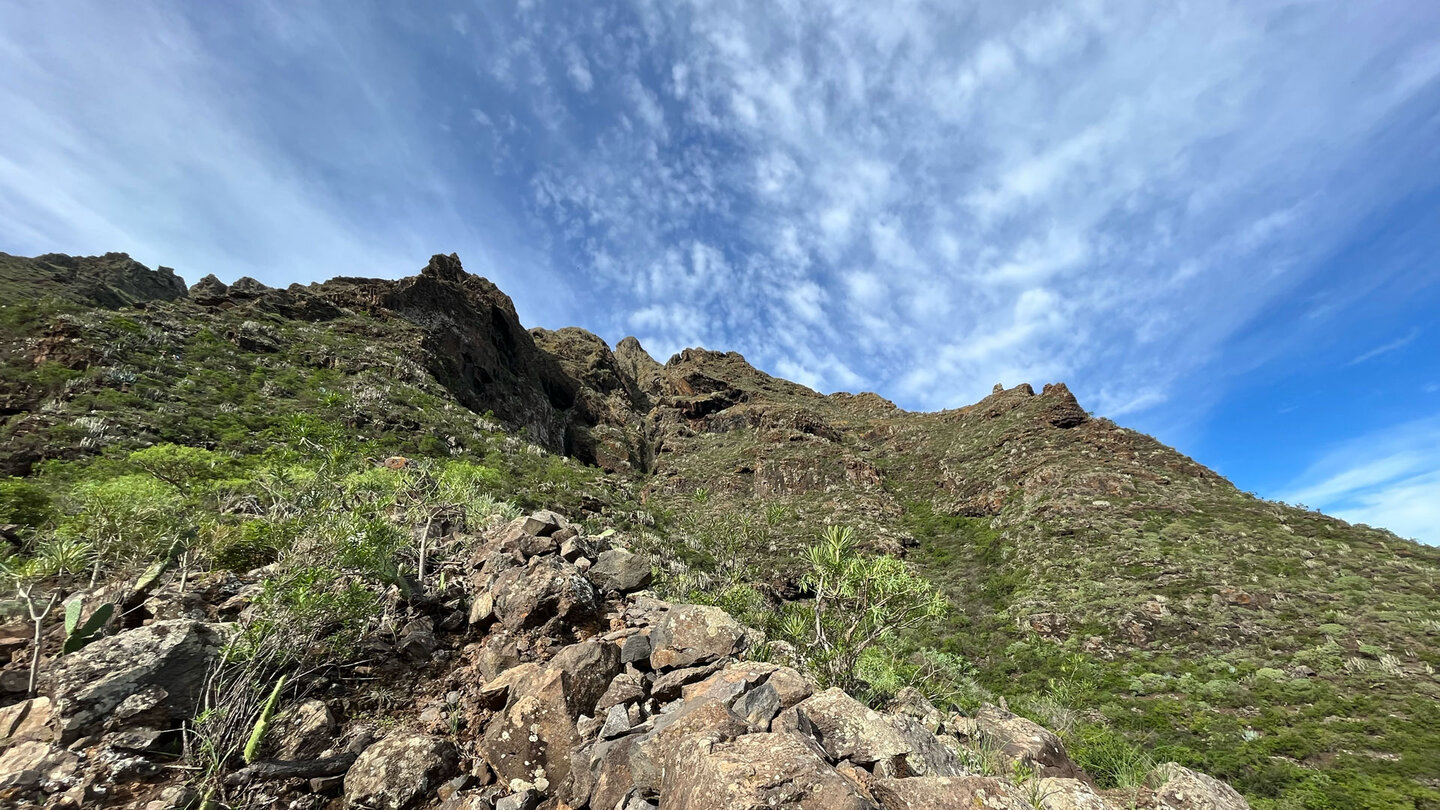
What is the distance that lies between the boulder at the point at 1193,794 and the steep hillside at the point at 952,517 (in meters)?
2.23

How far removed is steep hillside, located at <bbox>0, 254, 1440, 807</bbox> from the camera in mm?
22453

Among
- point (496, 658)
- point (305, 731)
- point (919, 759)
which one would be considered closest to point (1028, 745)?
point (919, 759)

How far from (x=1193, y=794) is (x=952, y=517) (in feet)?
220

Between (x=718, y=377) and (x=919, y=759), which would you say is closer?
(x=919, y=759)

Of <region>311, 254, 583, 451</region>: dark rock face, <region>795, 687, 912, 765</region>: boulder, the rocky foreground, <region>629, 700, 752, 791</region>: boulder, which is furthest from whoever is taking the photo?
<region>311, 254, 583, 451</region>: dark rock face

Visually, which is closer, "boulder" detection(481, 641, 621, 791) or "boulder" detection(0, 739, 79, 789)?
"boulder" detection(0, 739, 79, 789)

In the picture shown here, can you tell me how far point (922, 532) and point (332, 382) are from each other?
234ft

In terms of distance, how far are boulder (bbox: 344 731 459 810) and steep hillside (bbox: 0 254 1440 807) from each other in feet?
23.4

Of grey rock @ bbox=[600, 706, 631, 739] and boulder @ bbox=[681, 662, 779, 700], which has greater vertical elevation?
boulder @ bbox=[681, 662, 779, 700]

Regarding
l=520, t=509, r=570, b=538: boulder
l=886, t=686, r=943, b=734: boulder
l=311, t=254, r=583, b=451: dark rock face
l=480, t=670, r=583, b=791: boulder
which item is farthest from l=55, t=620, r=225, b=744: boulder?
l=311, t=254, r=583, b=451: dark rock face

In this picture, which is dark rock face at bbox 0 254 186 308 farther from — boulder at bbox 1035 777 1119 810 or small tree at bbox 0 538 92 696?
boulder at bbox 1035 777 1119 810

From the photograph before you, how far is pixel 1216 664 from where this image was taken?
103ft

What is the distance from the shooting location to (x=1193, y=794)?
21.0 feet

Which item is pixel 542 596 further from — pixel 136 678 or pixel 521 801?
pixel 136 678
